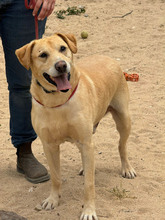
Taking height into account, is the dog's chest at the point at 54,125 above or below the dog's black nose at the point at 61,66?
below

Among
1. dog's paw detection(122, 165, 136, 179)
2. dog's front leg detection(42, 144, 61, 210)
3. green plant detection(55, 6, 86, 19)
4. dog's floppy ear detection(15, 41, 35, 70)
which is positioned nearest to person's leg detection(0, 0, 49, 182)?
dog's front leg detection(42, 144, 61, 210)

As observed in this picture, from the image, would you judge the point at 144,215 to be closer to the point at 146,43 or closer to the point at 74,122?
the point at 74,122

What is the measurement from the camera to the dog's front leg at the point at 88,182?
12.7 feet

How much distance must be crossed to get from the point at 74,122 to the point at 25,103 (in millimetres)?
1053

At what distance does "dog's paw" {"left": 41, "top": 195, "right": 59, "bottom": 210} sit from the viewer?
4.15m

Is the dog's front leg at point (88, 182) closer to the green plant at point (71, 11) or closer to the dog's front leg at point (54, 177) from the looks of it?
the dog's front leg at point (54, 177)

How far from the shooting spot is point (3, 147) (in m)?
5.52

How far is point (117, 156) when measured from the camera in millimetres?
5301

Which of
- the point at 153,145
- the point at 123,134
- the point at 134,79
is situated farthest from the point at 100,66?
the point at 134,79

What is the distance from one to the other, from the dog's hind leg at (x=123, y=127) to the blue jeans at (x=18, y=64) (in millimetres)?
918

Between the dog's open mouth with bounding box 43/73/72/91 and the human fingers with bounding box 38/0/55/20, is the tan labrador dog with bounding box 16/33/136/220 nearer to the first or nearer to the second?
the dog's open mouth with bounding box 43/73/72/91

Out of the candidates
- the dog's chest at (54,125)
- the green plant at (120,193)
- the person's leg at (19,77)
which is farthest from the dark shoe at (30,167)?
the dog's chest at (54,125)

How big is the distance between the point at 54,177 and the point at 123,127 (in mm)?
1005

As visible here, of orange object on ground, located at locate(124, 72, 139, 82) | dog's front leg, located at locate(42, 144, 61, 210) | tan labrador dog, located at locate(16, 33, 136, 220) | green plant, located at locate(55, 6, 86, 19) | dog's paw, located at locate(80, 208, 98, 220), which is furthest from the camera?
green plant, located at locate(55, 6, 86, 19)
